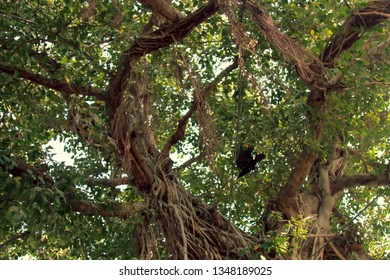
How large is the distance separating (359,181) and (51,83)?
8.28 feet

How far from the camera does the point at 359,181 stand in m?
4.68

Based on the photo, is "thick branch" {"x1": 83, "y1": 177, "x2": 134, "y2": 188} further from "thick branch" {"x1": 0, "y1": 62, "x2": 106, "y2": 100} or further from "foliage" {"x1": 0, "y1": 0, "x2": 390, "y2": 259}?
"thick branch" {"x1": 0, "y1": 62, "x2": 106, "y2": 100}

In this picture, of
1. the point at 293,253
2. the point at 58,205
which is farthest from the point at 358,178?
the point at 58,205

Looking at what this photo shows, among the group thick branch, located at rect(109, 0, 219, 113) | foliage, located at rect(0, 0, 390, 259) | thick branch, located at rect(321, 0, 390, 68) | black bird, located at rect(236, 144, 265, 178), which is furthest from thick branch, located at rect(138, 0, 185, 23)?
black bird, located at rect(236, 144, 265, 178)

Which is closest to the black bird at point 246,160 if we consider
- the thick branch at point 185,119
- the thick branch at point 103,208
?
the thick branch at point 185,119

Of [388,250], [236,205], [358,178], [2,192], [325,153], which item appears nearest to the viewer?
[2,192]

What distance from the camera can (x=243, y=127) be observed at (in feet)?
14.9

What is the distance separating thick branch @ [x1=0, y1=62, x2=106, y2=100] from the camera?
12.3 ft

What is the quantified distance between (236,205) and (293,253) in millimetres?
1119

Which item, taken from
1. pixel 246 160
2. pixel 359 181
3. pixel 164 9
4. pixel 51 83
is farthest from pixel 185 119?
pixel 359 181

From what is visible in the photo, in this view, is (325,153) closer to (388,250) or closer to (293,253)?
(293,253)

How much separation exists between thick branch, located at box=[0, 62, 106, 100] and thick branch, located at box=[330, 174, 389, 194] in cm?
212

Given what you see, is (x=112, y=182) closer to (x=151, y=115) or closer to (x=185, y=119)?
(x=151, y=115)

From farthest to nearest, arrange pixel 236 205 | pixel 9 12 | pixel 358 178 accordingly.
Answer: pixel 236 205, pixel 358 178, pixel 9 12
